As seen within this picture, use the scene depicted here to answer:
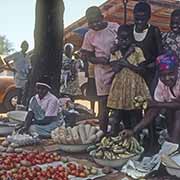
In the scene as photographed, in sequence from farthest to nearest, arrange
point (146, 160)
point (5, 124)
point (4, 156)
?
point (5, 124)
point (4, 156)
point (146, 160)

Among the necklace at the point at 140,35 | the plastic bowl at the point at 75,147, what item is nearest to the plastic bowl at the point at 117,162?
the plastic bowl at the point at 75,147

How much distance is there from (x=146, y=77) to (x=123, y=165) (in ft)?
4.20

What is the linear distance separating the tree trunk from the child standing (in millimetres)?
2800

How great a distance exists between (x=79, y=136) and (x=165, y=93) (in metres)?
1.26

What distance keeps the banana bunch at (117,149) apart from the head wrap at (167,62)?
81 cm

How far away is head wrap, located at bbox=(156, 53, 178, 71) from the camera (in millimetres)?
4890

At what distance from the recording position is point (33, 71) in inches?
329

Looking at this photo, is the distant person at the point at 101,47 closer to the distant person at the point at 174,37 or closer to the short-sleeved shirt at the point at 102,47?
the short-sleeved shirt at the point at 102,47

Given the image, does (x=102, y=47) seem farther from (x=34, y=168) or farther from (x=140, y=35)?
(x=34, y=168)

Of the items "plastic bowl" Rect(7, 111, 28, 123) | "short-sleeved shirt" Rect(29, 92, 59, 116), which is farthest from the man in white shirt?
"plastic bowl" Rect(7, 111, 28, 123)

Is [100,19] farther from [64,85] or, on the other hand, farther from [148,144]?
[64,85]

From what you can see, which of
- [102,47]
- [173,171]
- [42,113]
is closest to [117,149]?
[173,171]

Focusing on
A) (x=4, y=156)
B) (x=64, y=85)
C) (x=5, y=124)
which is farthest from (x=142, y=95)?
(x=64, y=85)

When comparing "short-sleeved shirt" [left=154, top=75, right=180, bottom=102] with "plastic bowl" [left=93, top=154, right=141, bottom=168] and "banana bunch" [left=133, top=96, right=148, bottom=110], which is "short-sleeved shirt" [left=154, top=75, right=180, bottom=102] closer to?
"banana bunch" [left=133, top=96, right=148, bottom=110]
